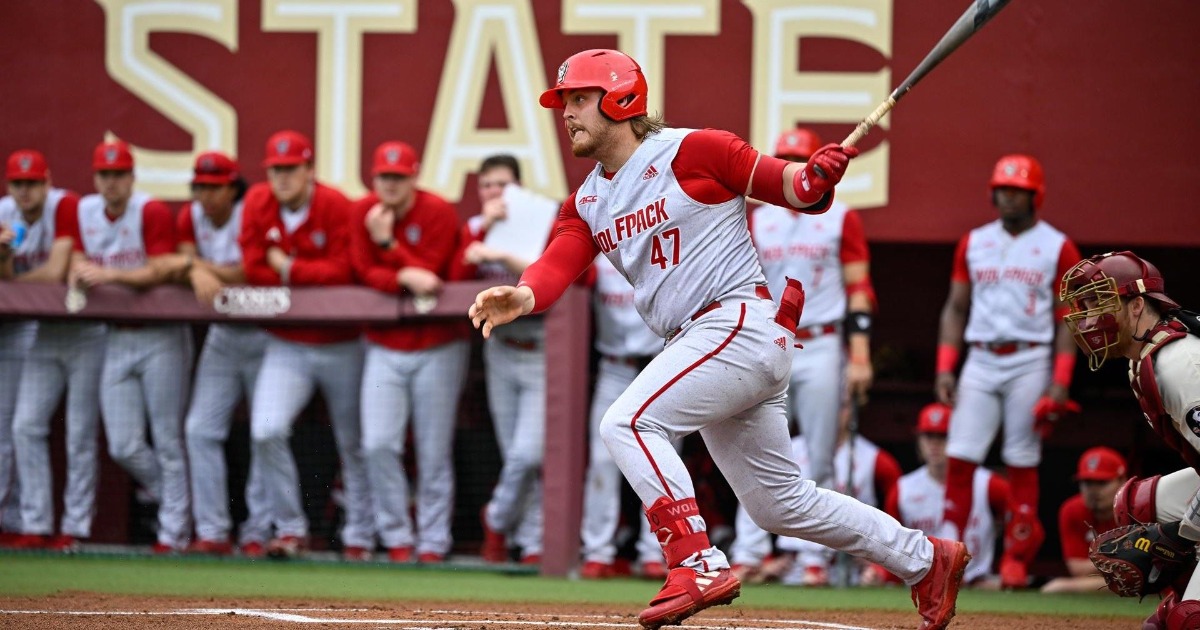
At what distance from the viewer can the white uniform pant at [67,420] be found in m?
7.66

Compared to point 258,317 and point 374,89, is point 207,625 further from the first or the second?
point 374,89

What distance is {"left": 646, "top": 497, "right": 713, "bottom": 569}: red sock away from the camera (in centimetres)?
400

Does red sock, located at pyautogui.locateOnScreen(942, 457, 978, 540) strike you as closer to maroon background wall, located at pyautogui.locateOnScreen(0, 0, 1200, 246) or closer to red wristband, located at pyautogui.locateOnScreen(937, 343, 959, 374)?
red wristband, located at pyautogui.locateOnScreen(937, 343, 959, 374)

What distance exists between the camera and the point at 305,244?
7.71 m

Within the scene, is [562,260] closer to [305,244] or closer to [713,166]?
[713,166]

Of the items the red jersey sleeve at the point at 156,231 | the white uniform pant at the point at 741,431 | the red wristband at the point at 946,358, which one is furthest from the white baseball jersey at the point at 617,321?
the white uniform pant at the point at 741,431

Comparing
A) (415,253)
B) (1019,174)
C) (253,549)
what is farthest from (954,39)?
(253,549)

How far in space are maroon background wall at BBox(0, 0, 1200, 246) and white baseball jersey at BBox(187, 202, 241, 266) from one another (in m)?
0.63

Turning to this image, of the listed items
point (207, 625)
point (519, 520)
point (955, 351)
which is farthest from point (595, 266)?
point (207, 625)

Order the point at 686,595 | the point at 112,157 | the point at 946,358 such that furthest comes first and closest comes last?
the point at 112,157, the point at 946,358, the point at 686,595

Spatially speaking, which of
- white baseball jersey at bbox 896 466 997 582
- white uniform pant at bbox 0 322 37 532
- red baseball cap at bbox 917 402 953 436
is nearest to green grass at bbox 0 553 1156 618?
white baseball jersey at bbox 896 466 997 582

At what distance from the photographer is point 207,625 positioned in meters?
4.68

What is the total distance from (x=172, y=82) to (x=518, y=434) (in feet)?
9.93

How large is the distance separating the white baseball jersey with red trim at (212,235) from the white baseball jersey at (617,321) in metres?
1.95
